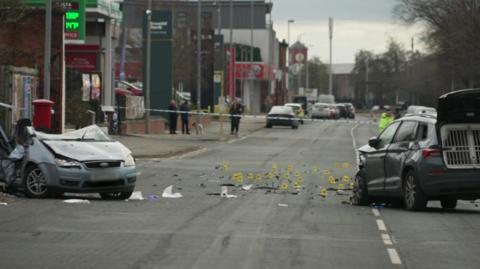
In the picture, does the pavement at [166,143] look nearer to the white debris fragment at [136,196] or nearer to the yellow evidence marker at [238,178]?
the yellow evidence marker at [238,178]

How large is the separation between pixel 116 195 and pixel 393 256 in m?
8.13

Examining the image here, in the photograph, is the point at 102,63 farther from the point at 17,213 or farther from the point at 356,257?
the point at 356,257

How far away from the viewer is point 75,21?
3791 centimetres

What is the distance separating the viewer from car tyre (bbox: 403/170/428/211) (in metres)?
15.6

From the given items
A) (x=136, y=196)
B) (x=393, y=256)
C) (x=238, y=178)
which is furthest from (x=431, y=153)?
(x=238, y=178)

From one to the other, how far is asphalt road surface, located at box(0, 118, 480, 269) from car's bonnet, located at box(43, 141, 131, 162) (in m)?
0.81

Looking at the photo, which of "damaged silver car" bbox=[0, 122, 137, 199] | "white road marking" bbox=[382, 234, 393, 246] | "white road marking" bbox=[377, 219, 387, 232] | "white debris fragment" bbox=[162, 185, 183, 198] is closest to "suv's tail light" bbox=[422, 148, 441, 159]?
"white road marking" bbox=[377, 219, 387, 232]

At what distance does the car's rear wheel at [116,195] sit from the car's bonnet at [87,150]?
0.67 meters

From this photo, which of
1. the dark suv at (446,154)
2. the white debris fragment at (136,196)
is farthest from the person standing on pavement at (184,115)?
the dark suv at (446,154)

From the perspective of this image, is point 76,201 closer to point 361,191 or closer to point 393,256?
point 361,191

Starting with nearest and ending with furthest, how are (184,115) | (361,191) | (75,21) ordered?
1. (361,191)
2. (75,21)
3. (184,115)

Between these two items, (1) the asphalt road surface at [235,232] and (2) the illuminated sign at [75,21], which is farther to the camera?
(2) the illuminated sign at [75,21]

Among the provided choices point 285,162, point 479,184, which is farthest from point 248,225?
point 285,162

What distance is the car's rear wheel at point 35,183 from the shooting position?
1692 centimetres
